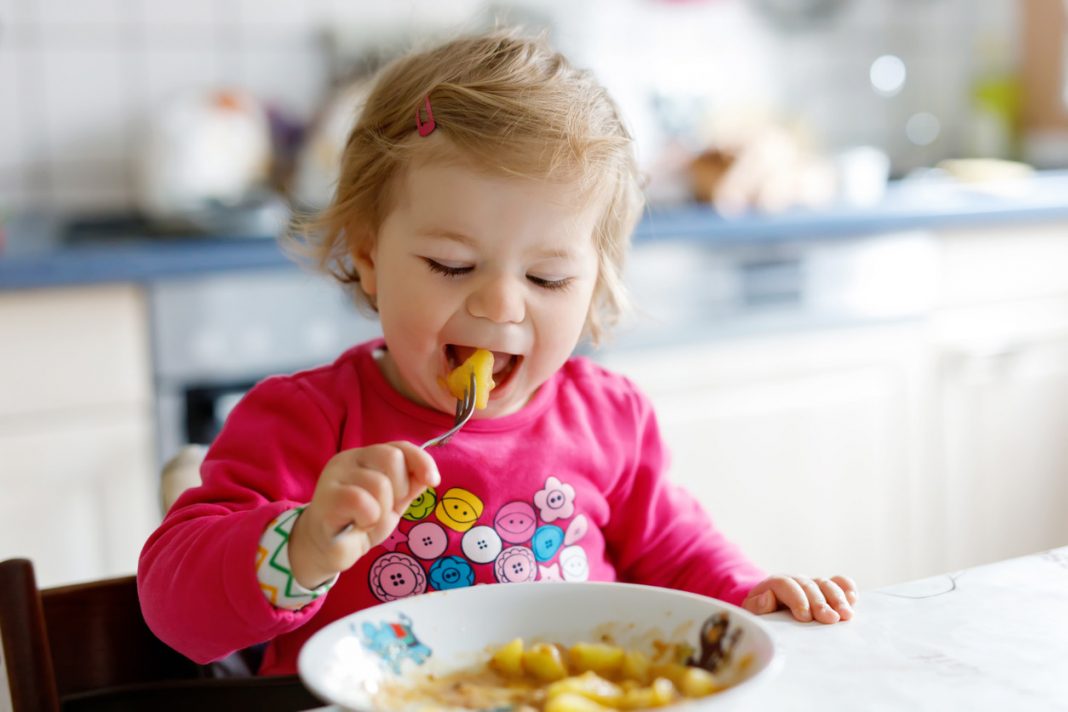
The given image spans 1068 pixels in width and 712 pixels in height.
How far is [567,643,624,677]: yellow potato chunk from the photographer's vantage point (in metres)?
0.68

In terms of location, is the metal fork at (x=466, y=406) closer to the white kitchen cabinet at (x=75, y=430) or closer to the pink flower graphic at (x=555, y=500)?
the pink flower graphic at (x=555, y=500)

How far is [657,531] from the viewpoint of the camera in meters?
1.10

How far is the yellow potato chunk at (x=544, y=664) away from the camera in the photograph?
2.22 ft

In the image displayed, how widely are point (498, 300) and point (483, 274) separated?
0.09 ft

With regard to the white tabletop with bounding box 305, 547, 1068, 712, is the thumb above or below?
below

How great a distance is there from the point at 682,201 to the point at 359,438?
1360mm

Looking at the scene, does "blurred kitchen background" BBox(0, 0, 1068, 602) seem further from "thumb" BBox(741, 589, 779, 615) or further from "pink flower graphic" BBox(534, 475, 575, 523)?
"thumb" BBox(741, 589, 779, 615)

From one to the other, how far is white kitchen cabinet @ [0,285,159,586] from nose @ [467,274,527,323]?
0.99 m

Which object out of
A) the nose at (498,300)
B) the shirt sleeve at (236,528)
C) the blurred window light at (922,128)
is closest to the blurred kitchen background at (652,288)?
the blurred window light at (922,128)

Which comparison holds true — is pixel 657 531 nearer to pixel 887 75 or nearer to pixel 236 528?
pixel 236 528

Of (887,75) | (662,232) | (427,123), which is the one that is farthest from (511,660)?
(887,75)

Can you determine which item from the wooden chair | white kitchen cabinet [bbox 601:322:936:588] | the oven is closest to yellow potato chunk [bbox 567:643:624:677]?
the wooden chair

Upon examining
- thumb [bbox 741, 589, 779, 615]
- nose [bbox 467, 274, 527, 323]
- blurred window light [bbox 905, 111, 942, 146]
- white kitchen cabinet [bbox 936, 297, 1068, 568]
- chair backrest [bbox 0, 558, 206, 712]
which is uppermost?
blurred window light [bbox 905, 111, 942, 146]

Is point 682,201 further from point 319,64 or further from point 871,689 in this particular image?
point 871,689
